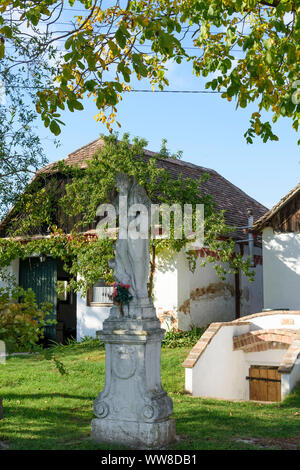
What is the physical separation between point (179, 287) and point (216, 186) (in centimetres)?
662

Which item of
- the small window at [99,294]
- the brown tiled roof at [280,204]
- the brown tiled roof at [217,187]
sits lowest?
the small window at [99,294]

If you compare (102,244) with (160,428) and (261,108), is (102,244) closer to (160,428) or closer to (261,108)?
(261,108)

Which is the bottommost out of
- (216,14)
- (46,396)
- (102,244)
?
(46,396)

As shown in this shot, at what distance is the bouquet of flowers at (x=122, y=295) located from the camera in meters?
7.41

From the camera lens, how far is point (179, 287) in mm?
15953

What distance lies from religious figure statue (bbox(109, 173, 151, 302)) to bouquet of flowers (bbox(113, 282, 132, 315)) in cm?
8

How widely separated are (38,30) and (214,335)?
740 cm

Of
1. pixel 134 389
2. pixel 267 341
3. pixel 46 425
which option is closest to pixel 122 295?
pixel 134 389

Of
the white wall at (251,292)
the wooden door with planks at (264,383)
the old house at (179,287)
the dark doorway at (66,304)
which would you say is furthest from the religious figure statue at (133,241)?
the dark doorway at (66,304)

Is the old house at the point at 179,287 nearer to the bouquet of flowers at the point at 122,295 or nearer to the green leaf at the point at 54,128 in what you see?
the bouquet of flowers at the point at 122,295

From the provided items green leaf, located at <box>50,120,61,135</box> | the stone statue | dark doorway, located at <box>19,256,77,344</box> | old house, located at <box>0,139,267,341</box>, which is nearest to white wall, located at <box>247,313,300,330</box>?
old house, located at <box>0,139,267,341</box>

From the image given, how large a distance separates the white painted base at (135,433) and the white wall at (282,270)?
9.41 meters

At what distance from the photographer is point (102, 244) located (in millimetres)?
15984
